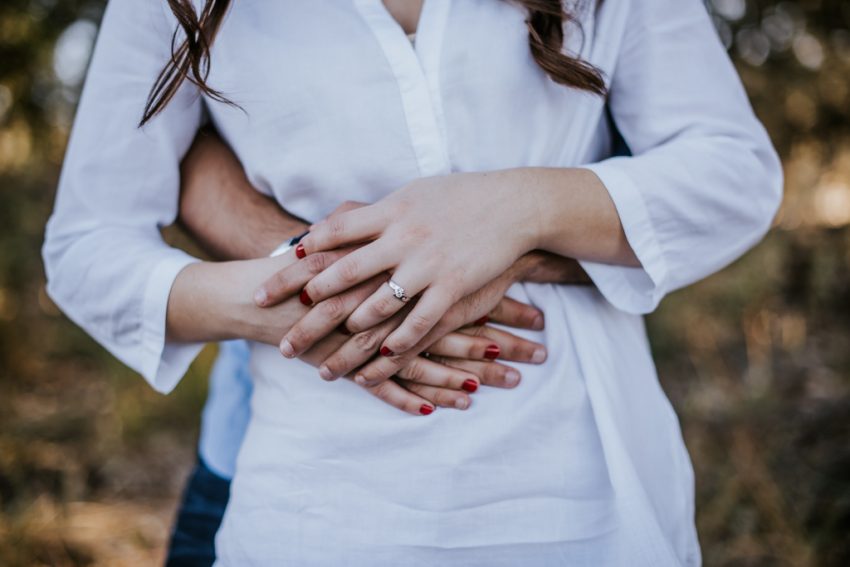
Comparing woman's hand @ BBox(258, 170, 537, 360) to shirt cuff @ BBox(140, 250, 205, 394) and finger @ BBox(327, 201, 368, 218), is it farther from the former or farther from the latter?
shirt cuff @ BBox(140, 250, 205, 394)

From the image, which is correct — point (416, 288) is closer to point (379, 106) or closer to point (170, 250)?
point (379, 106)

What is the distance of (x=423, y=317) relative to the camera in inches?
39.5

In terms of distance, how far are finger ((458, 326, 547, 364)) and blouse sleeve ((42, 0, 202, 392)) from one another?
0.54 m

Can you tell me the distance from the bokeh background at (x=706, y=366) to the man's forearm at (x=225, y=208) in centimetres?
212

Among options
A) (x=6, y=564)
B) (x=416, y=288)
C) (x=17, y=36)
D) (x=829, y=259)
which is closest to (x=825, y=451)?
(x=829, y=259)

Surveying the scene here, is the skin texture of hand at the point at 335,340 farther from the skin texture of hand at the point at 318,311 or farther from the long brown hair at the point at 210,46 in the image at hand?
the long brown hair at the point at 210,46

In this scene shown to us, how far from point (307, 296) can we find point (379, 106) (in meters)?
0.33

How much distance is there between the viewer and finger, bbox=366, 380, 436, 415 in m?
1.09

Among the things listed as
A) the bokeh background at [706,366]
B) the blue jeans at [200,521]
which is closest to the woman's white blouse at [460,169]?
the blue jeans at [200,521]

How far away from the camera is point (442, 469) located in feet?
3.52

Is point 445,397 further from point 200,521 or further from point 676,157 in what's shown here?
point 200,521

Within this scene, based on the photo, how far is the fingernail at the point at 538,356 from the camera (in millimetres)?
1139

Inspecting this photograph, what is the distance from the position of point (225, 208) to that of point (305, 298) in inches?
12.8

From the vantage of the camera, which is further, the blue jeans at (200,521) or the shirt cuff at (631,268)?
the blue jeans at (200,521)
